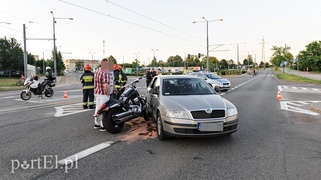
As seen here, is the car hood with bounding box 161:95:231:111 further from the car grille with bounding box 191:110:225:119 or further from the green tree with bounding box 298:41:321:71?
the green tree with bounding box 298:41:321:71

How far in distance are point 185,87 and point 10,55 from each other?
64055 millimetres

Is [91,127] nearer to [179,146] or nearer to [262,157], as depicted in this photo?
[179,146]

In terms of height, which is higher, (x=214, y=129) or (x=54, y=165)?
(x=214, y=129)

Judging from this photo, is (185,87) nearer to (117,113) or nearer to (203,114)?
(203,114)

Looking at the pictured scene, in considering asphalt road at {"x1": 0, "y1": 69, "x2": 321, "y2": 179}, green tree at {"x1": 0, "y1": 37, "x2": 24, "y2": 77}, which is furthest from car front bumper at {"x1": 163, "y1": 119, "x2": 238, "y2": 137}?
green tree at {"x1": 0, "y1": 37, "x2": 24, "y2": 77}

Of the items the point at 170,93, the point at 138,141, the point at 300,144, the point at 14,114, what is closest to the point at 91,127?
the point at 138,141

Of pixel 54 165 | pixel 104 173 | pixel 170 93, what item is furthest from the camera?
pixel 170 93

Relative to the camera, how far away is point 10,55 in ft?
198

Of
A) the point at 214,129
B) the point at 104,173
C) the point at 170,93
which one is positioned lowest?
the point at 104,173

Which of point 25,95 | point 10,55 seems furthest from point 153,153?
point 10,55

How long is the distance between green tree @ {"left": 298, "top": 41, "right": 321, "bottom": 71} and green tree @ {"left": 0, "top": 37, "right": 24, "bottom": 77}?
2815 inches

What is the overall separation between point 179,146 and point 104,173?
1.82m

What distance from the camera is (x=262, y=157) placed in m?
4.75

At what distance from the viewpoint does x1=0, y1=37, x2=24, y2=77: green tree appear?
59875mm
